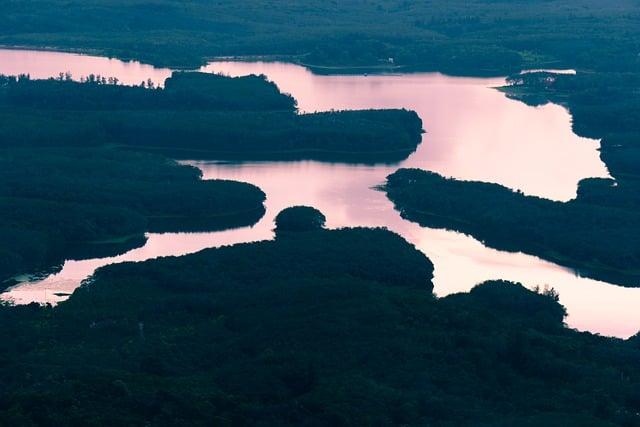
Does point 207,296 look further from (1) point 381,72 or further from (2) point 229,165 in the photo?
(1) point 381,72

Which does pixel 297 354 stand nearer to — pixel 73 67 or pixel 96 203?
pixel 96 203

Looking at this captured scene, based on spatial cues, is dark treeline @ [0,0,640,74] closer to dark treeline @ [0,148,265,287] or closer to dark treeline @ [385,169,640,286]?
dark treeline @ [0,148,265,287]

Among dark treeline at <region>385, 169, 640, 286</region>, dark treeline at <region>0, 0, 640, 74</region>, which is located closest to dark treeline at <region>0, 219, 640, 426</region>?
dark treeline at <region>385, 169, 640, 286</region>

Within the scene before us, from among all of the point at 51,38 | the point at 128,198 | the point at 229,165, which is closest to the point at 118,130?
the point at 229,165

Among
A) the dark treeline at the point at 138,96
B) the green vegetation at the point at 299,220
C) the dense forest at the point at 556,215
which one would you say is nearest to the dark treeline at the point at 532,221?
the dense forest at the point at 556,215

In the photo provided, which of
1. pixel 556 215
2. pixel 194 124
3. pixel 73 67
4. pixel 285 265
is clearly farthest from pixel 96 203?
pixel 73 67

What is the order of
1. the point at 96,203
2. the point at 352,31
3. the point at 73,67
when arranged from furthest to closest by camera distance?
the point at 352,31
the point at 73,67
the point at 96,203
